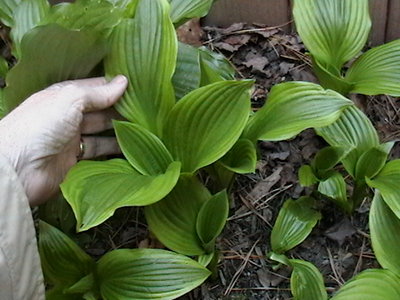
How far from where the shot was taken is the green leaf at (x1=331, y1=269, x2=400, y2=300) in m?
1.07

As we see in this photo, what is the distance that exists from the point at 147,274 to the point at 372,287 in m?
0.34

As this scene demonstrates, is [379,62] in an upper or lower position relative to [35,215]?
upper

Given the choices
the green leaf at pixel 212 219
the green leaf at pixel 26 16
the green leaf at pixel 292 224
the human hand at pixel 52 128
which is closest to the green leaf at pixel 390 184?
the green leaf at pixel 292 224

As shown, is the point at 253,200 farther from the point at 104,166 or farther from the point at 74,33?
the point at 74,33

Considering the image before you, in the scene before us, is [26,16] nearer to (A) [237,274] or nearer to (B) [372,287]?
(A) [237,274]

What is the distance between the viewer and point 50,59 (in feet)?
3.82

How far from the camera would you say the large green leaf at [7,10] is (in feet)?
4.40

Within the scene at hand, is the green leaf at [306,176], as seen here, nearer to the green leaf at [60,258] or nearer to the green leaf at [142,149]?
the green leaf at [142,149]

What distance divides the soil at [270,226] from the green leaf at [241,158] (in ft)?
0.41

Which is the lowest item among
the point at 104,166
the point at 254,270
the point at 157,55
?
the point at 254,270

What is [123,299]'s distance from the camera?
3.65ft

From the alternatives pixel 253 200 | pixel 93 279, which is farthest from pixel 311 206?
pixel 93 279

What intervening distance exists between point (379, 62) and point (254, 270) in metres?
0.43

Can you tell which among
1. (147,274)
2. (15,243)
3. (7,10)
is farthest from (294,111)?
(7,10)
